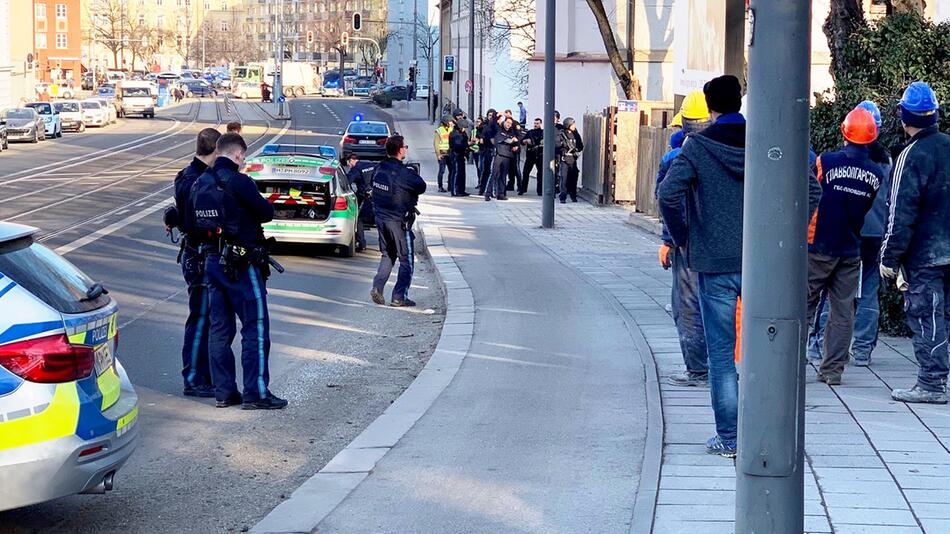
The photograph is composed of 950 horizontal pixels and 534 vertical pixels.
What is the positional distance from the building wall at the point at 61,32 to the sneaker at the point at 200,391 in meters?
115

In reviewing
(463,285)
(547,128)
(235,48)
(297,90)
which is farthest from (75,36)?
(463,285)

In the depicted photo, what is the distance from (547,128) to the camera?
2316 cm

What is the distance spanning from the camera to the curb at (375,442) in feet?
20.3

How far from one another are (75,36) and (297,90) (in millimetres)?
24846

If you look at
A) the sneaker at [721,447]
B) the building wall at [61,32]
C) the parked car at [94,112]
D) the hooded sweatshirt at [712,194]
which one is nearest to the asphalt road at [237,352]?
the sneaker at [721,447]

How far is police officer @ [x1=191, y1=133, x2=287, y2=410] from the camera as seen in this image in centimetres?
849

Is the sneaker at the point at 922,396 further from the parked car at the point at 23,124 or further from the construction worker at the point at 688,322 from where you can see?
the parked car at the point at 23,124

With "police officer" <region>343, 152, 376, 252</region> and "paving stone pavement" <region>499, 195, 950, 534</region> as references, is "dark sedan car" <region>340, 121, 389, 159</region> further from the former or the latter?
"paving stone pavement" <region>499, 195, 950, 534</region>

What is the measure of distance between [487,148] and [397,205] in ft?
54.0

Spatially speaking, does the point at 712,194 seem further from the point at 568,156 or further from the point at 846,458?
the point at 568,156

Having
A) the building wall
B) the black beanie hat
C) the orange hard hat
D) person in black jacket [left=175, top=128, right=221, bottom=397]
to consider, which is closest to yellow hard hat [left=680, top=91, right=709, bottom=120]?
the orange hard hat

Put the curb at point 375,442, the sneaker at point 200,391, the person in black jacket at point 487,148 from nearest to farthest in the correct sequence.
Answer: the curb at point 375,442, the sneaker at point 200,391, the person in black jacket at point 487,148

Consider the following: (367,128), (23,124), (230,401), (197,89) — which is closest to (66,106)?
(23,124)

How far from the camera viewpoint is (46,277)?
19.6 ft
